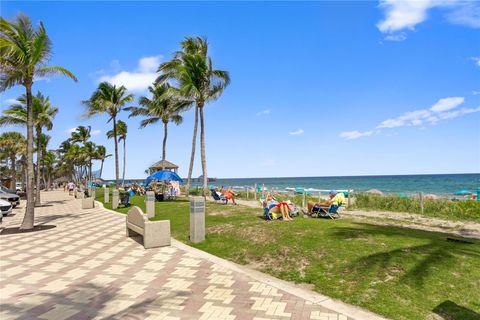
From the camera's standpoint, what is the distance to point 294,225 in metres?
9.35

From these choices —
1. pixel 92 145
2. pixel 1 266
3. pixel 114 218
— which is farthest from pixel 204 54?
pixel 92 145

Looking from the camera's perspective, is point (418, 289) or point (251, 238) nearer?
point (418, 289)

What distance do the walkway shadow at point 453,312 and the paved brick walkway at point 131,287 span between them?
1.22 metres

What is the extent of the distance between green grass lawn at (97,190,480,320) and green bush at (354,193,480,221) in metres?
8.25

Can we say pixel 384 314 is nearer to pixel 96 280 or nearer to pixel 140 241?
pixel 96 280

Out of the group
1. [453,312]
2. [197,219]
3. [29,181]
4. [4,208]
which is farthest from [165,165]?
[453,312]

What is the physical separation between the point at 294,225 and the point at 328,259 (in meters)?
2.84

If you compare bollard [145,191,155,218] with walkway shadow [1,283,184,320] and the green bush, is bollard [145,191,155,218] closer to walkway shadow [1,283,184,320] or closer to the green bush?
walkway shadow [1,283,184,320]

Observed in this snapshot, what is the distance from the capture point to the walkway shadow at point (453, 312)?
168 inches

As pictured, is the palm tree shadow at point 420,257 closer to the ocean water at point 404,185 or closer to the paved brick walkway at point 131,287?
the paved brick walkway at point 131,287

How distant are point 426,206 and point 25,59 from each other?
61.9 feet

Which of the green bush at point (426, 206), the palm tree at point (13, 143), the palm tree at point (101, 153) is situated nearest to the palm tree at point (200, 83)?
the green bush at point (426, 206)

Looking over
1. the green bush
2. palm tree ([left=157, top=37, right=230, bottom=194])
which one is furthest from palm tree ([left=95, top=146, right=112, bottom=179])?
the green bush

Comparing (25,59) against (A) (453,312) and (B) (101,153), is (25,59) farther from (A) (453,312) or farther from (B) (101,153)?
(B) (101,153)
